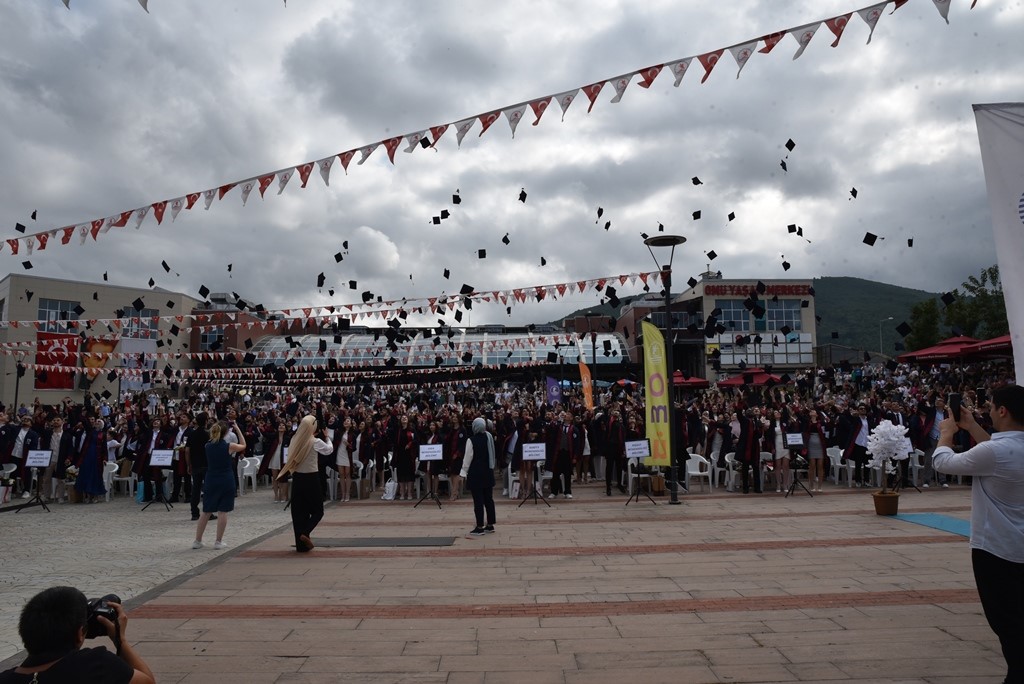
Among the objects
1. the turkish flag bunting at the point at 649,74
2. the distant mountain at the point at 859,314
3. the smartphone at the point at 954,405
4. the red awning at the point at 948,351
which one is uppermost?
the distant mountain at the point at 859,314

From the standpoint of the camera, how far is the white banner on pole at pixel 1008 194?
11.7 ft

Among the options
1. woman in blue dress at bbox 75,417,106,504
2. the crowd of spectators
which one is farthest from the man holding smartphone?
woman in blue dress at bbox 75,417,106,504

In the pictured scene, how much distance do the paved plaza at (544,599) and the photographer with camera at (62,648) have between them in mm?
2480

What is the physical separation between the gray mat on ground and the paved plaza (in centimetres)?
10

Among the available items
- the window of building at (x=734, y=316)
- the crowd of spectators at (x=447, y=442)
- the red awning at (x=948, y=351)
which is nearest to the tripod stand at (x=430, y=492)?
the crowd of spectators at (x=447, y=442)

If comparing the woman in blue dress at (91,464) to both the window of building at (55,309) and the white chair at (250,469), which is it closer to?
the white chair at (250,469)

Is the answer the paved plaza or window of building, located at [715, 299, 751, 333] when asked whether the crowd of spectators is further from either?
window of building, located at [715, 299, 751, 333]

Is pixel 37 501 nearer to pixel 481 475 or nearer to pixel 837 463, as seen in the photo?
pixel 481 475

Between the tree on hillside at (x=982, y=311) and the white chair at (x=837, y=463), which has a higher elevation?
the tree on hillside at (x=982, y=311)

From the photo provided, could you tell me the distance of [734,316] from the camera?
56.7 metres

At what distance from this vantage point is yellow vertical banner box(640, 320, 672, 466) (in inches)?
524

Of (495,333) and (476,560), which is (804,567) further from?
(495,333)

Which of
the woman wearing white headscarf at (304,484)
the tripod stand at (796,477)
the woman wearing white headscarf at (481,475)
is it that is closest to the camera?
the woman wearing white headscarf at (304,484)

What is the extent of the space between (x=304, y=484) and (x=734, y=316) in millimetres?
52683
